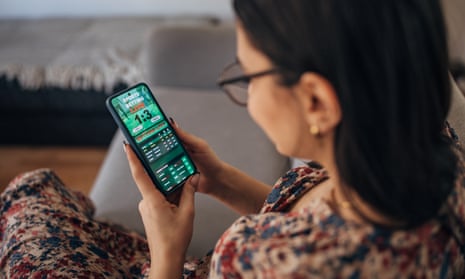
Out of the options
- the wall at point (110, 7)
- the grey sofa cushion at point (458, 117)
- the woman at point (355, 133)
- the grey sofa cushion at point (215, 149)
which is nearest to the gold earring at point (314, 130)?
the woman at point (355, 133)

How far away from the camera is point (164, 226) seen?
0.74 m

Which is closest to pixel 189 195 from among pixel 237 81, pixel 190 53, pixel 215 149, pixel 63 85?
pixel 237 81

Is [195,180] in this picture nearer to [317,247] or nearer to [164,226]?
[164,226]

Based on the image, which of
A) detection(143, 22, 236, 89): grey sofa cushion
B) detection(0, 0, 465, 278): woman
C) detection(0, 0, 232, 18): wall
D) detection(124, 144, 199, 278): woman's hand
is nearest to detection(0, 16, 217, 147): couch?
detection(143, 22, 236, 89): grey sofa cushion

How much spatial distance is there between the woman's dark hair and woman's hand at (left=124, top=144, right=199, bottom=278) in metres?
0.29

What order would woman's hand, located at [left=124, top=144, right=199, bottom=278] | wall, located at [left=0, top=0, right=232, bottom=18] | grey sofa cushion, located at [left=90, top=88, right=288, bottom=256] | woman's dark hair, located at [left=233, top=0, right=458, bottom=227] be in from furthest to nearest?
wall, located at [left=0, top=0, right=232, bottom=18], grey sofa cushion, located at [left=90, top=88, right=288, bottom=256], woman's hand, located at [left=124, top=144, right=199, bottom=278], woman's dark hair, located at [left=233, top=0, right=458, bottom=227]

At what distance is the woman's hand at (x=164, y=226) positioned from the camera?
0.73 m

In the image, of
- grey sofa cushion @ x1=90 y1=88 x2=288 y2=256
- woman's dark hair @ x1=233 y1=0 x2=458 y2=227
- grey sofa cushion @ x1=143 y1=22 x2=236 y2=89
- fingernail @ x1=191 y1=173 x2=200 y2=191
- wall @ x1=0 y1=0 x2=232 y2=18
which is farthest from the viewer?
wall @ x1=0 y1=0 x2=232 y2=18

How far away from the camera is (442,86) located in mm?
535

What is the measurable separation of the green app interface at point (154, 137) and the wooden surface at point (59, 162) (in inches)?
44.7

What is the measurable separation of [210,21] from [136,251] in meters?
1.73

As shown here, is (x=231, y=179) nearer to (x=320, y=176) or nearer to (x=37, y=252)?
(x=320, y=176)

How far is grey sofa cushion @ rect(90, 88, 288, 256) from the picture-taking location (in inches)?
43.8

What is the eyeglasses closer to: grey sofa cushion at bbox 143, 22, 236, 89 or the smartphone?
the smartphone
